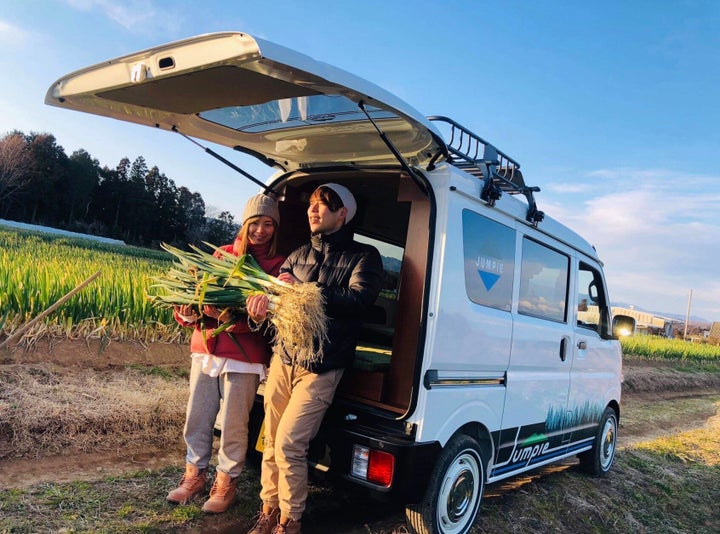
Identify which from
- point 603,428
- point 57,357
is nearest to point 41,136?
point 57,357

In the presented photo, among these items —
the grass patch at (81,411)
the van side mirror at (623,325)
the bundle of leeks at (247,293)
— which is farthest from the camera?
the van side mirror at (623,325)

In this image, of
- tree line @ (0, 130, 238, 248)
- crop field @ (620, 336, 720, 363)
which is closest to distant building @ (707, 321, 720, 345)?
crop field @ (620, 336, 720, 363)

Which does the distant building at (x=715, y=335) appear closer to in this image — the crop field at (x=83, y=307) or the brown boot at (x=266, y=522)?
the crop field at (x=83, y=307)

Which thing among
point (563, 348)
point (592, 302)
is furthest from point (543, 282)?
point (592, 302)

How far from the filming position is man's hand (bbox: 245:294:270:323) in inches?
115

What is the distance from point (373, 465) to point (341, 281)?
104 centimetres

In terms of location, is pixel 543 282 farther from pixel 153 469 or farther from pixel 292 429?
pixel 153 469

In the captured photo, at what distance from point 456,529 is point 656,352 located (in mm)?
20108

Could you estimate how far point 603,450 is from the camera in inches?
221

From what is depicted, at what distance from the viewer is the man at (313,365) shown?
2.91 metres

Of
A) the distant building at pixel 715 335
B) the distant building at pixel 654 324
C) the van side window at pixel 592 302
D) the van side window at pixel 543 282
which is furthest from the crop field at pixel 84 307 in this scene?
the distant building at pixel 715 335

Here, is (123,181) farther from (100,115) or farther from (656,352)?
(100,115)

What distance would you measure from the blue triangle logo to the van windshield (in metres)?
1.20

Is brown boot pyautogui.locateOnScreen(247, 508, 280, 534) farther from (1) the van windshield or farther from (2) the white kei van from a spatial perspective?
(1) the van windshield
